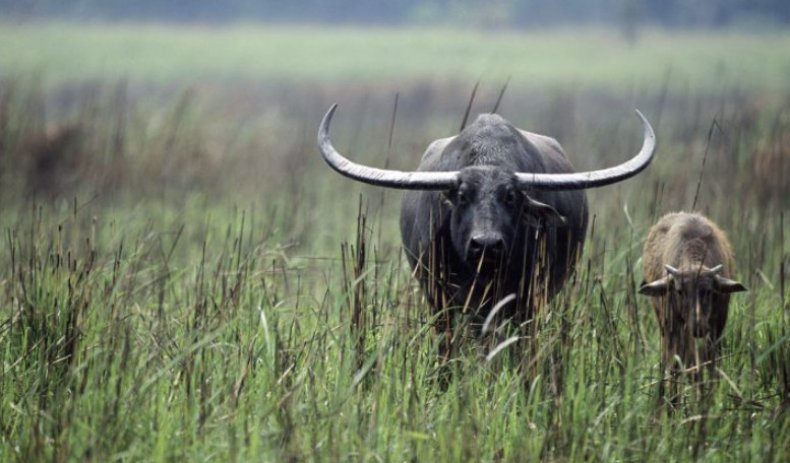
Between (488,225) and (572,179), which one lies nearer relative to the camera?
(488,225)

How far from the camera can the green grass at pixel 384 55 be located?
34719 millimetres

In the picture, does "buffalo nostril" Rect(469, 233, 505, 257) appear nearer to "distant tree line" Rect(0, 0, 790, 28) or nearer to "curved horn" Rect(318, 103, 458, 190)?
"curved horn" Rect(318, 103, 458, 190)

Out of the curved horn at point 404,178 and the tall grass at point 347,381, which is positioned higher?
the curved horn at point 404,178

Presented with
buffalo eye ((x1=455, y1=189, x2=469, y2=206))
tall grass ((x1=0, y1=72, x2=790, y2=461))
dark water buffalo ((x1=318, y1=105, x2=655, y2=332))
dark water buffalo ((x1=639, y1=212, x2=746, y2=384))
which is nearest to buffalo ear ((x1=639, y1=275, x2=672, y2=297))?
dark water buffalo ((x1=639, y1=212, x2=746, y2=384))

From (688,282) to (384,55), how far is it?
38830mm

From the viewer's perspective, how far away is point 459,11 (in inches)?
2276

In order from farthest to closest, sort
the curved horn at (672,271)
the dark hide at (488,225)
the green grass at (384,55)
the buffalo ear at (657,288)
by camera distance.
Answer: the green grass at (384,55) → the curved horn at (672,271) → the buffalo ear at (657,288) → the dark hide at (488,225)

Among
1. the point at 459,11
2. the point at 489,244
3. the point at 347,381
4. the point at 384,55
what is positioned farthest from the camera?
the point at 459,11

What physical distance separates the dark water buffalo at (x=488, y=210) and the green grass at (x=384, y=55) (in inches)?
931

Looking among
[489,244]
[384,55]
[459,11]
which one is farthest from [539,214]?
[459,11]

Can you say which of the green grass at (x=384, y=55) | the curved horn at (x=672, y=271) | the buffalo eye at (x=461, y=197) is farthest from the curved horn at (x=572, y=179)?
the green grass at (x=384, y=55)

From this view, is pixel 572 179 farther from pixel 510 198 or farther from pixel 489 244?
pixel 489 244

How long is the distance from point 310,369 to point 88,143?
30.0 feet

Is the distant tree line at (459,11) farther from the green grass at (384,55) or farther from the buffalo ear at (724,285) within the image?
the buffalo ear at (724,285)
